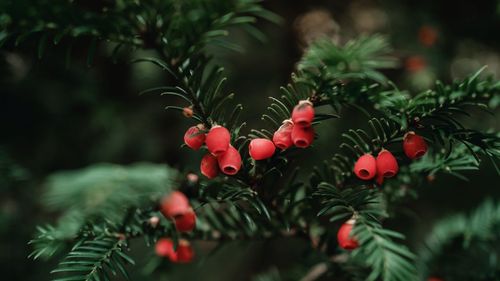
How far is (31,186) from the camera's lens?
1.45 metres

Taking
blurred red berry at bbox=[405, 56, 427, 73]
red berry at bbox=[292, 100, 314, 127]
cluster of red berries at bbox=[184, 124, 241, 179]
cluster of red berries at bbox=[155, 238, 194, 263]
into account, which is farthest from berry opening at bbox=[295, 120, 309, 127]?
blurred red berry at bbox=[405, 56, 427, 73]

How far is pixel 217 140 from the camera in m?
0.59

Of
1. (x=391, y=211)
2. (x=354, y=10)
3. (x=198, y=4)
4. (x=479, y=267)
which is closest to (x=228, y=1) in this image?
(x=198, y=4)

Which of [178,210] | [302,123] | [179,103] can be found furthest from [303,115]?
[179,103]

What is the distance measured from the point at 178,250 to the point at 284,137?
39cm

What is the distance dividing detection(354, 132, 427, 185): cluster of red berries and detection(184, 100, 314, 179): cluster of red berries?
0.10 meters

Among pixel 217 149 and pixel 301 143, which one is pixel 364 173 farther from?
pixel 217 149

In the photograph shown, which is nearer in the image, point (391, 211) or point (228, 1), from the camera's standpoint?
point (228, 1)

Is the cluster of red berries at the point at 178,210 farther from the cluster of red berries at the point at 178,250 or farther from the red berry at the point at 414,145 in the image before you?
the red berry at the point at 414,145

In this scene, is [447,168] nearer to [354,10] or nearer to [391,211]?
[391,211]

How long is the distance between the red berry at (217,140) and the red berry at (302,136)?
0.34ft

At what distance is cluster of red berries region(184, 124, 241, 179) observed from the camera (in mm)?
594

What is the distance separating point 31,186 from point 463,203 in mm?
1679

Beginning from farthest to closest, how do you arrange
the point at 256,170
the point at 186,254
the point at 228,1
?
the point at 186,254 < the point at 256,170 < the point at 228,1
